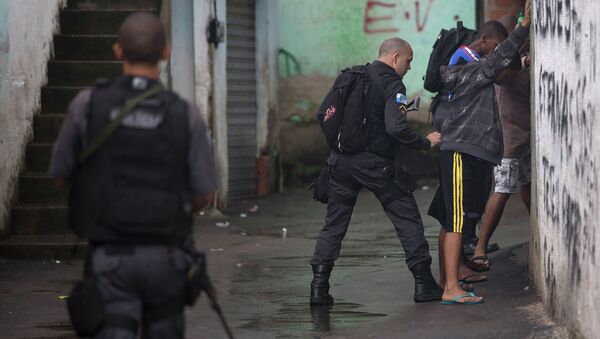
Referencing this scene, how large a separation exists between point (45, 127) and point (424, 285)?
4747mm

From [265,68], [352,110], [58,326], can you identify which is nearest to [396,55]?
[352,110]

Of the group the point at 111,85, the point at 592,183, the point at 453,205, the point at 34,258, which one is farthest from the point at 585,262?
the point at 34,258

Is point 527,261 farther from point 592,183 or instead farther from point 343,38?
point 343,38

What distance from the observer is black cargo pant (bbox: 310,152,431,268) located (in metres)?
8.14

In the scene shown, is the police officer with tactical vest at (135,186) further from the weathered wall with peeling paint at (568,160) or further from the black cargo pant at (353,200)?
the black cargo pant at (353,200)

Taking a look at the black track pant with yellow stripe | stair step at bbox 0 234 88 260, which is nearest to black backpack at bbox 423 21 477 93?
the black track pant with yellow stripe

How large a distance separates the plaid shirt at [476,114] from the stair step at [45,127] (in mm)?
4630

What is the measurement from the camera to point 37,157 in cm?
1159

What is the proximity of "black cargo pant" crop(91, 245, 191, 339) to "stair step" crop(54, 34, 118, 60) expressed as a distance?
7.66 metres

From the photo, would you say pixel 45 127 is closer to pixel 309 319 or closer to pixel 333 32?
pixel 309 319

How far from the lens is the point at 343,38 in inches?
651

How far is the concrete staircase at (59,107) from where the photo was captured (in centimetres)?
1095

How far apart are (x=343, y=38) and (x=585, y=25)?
10471 mm

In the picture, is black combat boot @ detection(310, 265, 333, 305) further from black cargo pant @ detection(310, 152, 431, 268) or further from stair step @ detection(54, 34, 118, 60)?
stair step @ detection(54, 34, 118, 60)
